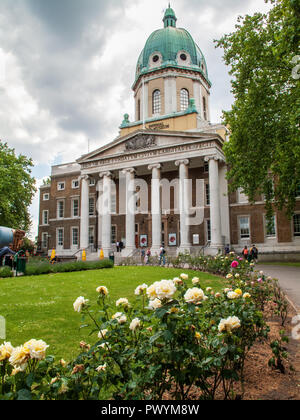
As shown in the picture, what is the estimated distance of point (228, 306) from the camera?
3941 millimetres

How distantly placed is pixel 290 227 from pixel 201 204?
31.0ft

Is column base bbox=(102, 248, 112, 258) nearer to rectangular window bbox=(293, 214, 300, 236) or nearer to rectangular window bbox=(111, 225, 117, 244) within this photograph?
rectangular window bbox=(111, 225, 117, 244)

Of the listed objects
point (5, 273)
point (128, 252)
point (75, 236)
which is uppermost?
point (75, 236)

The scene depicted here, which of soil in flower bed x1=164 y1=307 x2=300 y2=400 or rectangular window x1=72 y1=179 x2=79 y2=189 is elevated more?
rectangular window x1=72 y1=179 x2=79 y2=189

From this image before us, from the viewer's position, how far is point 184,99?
40.2 m

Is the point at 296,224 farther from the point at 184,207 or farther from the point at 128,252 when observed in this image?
the point at 128,252

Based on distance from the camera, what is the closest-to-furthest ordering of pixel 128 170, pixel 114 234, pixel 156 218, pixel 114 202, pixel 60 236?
pixel 156 218 → pixel 128 170 → pixel 114 202 → pixel 114 234 → pixel 60 236

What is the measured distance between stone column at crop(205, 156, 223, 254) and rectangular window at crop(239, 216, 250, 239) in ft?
13.7

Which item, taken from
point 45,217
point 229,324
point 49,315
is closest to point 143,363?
point 229,324

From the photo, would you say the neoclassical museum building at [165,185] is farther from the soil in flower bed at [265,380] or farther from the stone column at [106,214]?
the soil in flower bed at [265,380]

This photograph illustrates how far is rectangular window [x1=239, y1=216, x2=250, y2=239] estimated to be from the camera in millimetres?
32591

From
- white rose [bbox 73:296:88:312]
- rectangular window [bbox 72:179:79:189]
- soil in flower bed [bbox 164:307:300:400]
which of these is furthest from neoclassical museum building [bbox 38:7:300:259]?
white rose [bbox 73:296:88:312]

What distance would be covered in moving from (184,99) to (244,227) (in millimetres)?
18909
